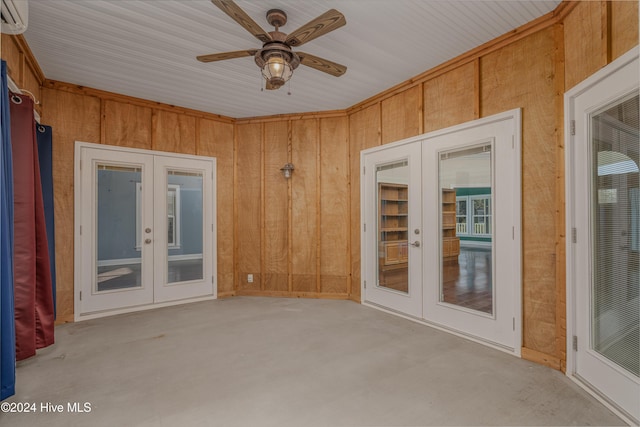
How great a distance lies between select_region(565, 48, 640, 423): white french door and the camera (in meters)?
→ 1.95

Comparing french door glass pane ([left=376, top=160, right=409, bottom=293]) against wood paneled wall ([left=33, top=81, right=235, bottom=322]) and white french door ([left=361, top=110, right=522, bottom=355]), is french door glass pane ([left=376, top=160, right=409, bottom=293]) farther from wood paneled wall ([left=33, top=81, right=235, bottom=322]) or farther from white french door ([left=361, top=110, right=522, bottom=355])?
wood paneled wall ([left=33, top=81, right=235, bottom=322])

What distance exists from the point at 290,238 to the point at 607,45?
4.16 metres

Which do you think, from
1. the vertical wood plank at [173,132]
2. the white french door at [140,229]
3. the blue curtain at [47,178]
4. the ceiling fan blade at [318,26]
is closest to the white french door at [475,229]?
the ceiling fan blade at [318,26]

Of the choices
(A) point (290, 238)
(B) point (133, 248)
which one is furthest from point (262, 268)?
(B) point (133, 248)

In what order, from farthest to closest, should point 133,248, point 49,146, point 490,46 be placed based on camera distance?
point 133,248 → point 49,146 → point 490,46

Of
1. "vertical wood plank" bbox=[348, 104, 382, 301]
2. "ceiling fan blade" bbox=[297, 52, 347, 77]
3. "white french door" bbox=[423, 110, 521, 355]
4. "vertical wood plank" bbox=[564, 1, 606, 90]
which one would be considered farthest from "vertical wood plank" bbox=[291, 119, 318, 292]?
"vertical wood plank" bbox=[564, 1, 606, 90]

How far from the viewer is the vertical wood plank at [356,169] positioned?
4.54 m

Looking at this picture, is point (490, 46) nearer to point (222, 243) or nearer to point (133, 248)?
point (222, 243)

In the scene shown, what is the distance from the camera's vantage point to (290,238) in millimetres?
5066

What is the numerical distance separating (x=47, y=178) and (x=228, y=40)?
2.62 meters

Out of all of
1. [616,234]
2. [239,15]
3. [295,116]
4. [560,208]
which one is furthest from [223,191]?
[616,234]

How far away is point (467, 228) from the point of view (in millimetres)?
3344

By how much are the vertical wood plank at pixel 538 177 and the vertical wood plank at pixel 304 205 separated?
289 cm

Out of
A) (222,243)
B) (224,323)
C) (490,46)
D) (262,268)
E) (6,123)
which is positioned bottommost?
(224,323)
